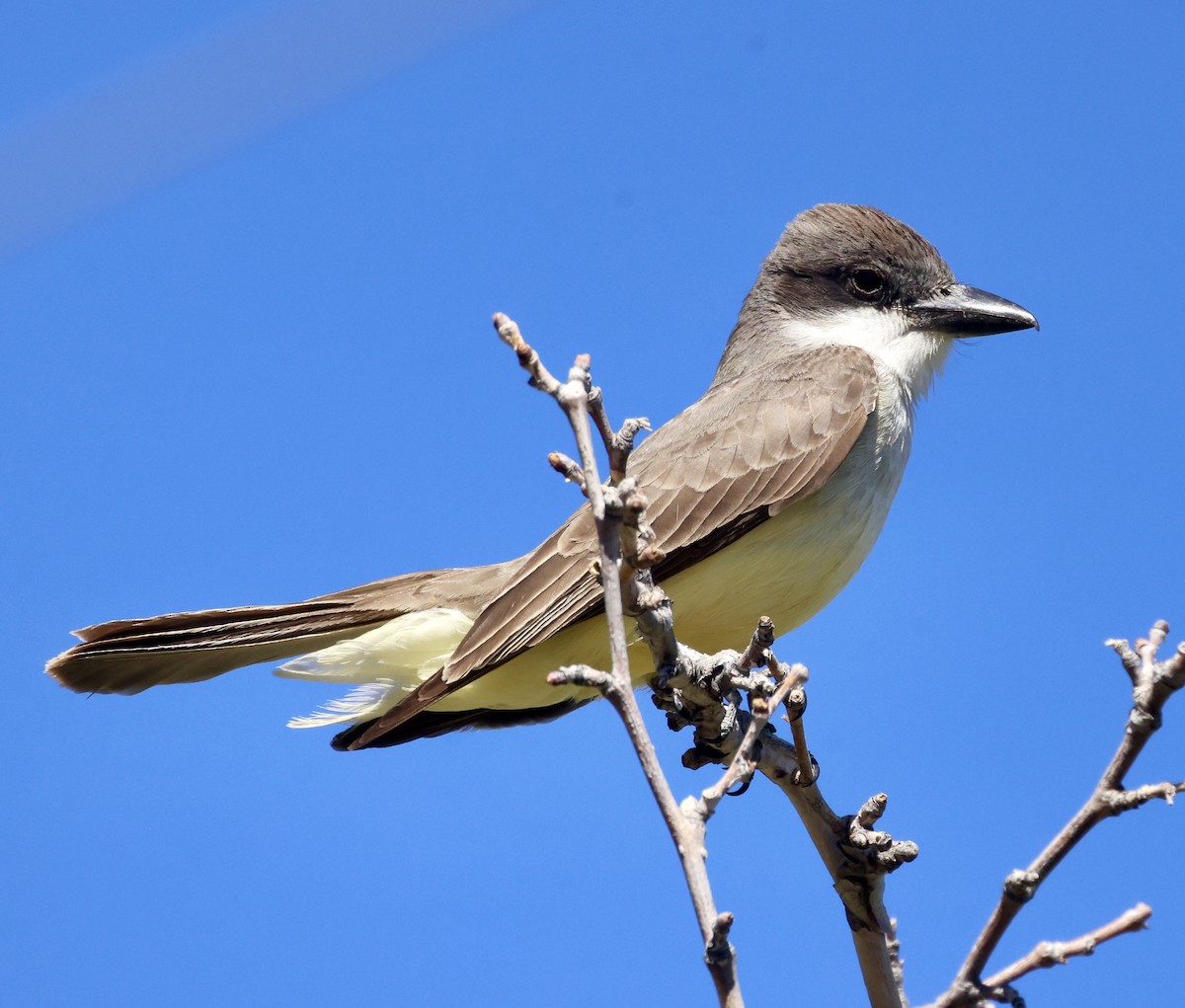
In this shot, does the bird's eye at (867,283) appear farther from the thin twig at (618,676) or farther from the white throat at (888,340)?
the thin twig at (618,676)

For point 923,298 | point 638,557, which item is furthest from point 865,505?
point 638,557

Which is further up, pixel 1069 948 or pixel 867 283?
pixel 867 283

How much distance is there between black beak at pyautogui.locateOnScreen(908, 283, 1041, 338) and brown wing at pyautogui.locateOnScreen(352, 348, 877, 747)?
57 cm

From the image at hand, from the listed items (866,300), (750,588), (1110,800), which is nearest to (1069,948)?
(1110,800)

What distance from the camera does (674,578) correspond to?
5.39 m

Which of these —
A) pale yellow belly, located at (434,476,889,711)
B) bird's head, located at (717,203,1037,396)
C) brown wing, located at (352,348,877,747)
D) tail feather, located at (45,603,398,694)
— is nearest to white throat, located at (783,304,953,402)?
bird's head, located at (717,203,1037,396)

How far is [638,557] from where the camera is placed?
3.00 metres

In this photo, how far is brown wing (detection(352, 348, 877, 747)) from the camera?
514cm

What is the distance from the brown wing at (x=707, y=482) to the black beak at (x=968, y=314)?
57cm

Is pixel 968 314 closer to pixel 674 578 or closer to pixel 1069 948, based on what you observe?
pixel 674 578

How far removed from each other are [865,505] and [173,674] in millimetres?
2882

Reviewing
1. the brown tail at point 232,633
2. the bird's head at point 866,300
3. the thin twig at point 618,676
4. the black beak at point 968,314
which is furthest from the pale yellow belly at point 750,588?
the thin twig at point 618,676

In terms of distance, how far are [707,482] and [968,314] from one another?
5.70 ft

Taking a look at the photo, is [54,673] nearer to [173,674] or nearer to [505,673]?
[173,674]
